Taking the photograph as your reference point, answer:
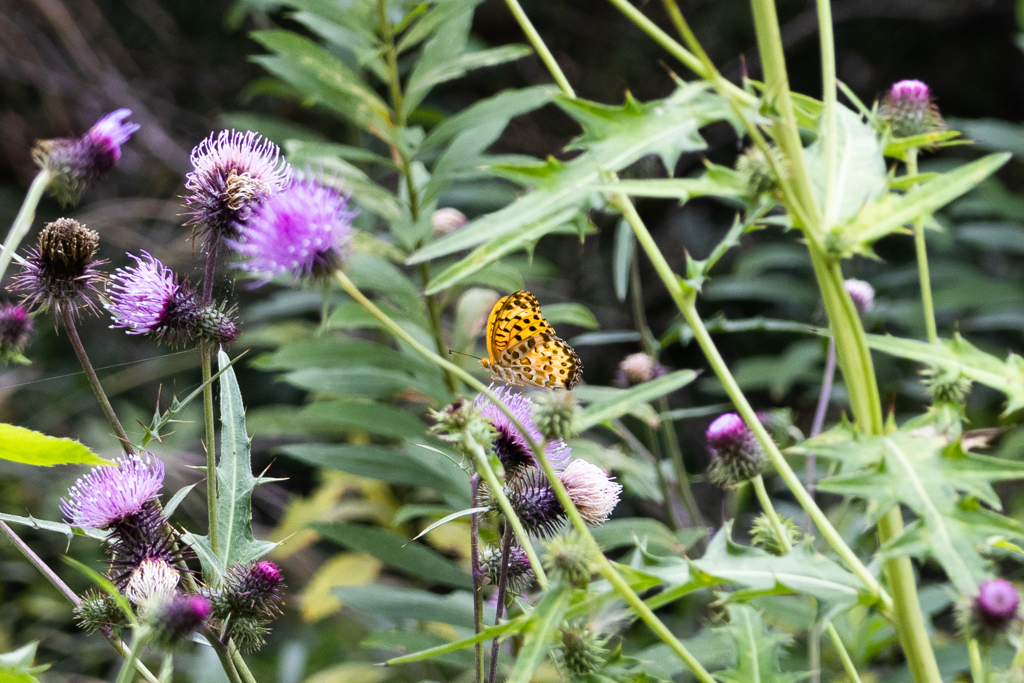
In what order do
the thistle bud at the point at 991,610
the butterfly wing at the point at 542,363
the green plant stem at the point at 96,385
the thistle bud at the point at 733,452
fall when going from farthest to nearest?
the butterfly wing at the point at 542,363, the thistle bud at the point at 733,452, the green plant stem at the point at 96,385, the thistle bud at the point at 991,610

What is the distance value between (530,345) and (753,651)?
632mm

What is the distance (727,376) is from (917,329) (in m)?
2.70

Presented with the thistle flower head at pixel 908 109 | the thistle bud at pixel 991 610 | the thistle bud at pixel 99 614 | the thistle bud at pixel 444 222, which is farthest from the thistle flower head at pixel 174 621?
the thistle bud at pixel 444 222

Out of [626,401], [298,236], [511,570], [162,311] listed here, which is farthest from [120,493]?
[626,401]

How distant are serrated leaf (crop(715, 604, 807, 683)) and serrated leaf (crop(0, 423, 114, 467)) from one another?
2.37 feet

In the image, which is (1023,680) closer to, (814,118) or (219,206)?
(814,118)

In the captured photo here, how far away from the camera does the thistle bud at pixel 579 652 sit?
0.81 meters

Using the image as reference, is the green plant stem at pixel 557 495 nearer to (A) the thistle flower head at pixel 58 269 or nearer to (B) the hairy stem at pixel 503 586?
(B) the hairy stem at pixel 503 586

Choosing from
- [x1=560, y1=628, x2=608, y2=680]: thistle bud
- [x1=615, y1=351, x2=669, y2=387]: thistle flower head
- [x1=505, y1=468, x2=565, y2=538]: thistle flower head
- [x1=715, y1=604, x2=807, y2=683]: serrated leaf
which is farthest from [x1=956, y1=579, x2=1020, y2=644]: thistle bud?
[x1=615, y1=351, x2=669, y2=387]: thistle flower head

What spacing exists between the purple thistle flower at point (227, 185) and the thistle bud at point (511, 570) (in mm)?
514

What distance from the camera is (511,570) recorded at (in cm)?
98

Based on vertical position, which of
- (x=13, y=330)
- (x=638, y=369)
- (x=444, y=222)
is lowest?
(x=13, y=330)

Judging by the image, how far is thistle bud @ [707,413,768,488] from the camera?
1.20 meters

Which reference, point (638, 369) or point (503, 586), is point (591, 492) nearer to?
point (503, 586)
